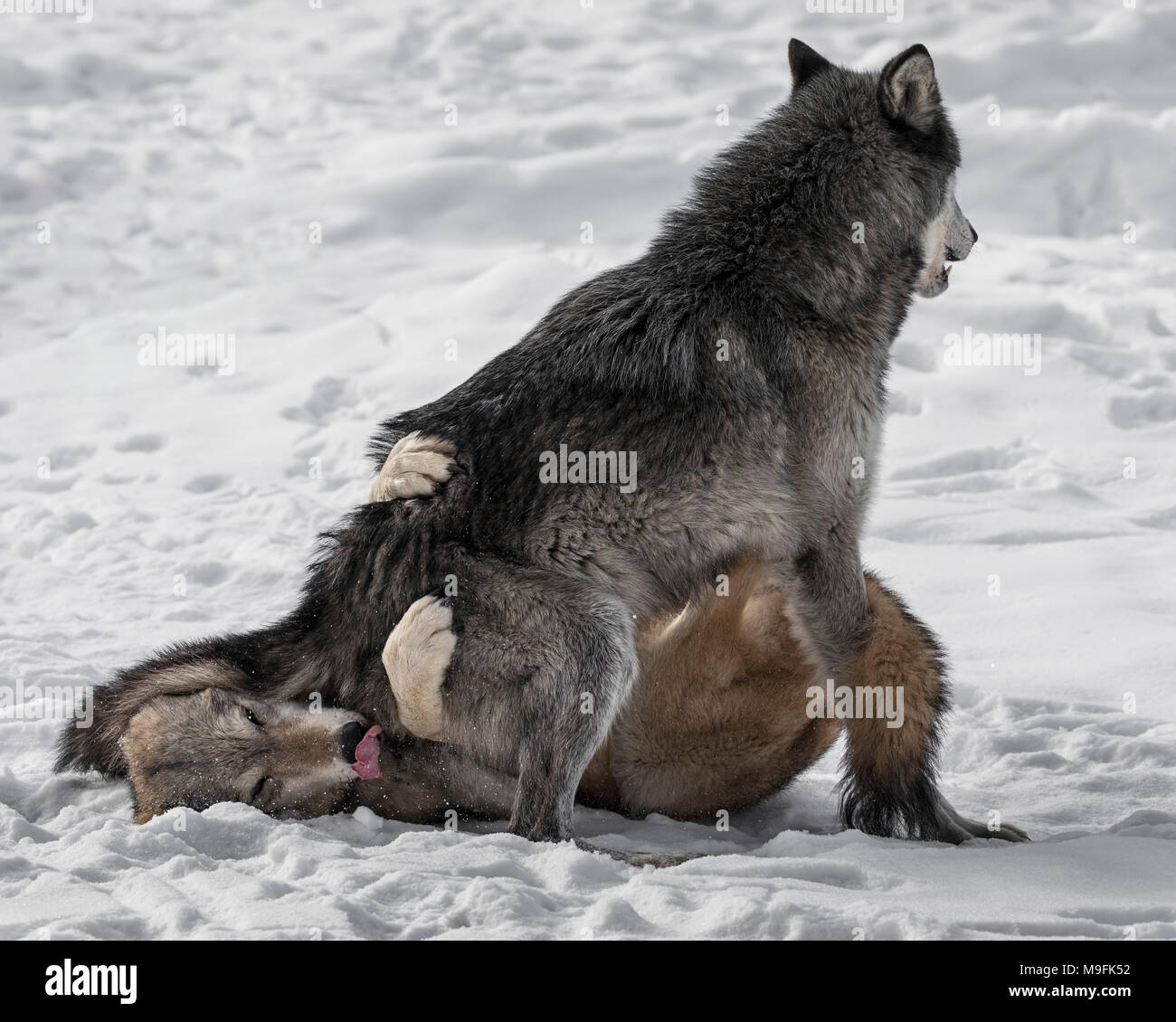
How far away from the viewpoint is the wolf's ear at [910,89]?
5012mm

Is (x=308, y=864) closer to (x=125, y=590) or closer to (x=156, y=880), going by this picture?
(x=156, y=880)

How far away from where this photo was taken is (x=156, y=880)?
361 cm

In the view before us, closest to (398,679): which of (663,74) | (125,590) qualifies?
(125,590)

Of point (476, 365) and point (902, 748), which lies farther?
point (476, 365)

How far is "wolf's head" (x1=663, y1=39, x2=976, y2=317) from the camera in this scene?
4867 mm

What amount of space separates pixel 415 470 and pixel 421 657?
2.18 feet

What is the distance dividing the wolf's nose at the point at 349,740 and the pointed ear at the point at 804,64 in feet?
10.2

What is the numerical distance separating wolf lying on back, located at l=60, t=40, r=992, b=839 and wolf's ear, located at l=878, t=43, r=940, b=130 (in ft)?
0.03

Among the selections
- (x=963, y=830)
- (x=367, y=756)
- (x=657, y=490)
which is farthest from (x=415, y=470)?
(x=963, y=830)

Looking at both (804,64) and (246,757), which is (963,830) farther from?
(804,64)

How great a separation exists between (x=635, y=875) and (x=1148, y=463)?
660 centimetres
